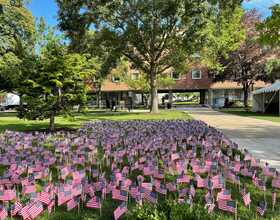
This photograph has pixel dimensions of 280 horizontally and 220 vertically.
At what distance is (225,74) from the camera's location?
4706 cm

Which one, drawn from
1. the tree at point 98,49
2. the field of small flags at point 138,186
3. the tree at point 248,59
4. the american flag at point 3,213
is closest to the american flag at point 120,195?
the field of small flags at point 138,186

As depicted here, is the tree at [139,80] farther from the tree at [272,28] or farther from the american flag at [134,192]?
the american flag at [134,192]

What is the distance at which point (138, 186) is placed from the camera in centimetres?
516

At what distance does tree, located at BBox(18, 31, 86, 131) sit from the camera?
14.0m

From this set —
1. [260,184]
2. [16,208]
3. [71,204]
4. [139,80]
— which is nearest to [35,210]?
[16,208]

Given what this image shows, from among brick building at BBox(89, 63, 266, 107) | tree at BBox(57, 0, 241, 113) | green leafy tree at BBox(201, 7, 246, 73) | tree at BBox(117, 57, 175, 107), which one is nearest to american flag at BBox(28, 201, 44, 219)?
tree at BBox(57, 0, 241, 113)

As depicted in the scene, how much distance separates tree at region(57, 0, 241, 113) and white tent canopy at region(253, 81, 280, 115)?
758cm

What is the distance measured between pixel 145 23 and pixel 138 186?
24669 mm

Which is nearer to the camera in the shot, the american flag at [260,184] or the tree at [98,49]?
the american flag at [260,184]

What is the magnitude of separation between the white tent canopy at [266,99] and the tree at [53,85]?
65.1 ft

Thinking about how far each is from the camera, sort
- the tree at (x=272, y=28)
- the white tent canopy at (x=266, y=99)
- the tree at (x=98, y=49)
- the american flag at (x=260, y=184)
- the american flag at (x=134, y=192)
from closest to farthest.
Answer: the american flag at (x=134, y=192) → the american flag at (x=260, y=184) → the tree at (x=272, y=28) → the tree at (x=98, y=49) → the white tent canopy at (x=266, y=99)

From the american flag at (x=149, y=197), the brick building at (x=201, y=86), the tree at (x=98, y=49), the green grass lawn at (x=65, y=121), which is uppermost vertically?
the tree at (x=98, y=49)

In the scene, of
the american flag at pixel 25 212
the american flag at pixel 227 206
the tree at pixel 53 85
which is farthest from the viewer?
the tree at pixel 53 85

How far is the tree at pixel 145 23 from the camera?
86.5 feet
